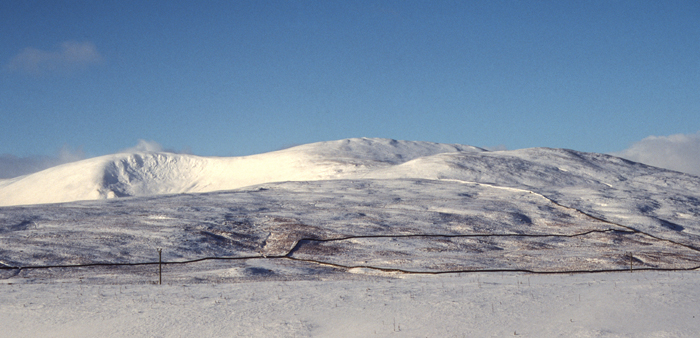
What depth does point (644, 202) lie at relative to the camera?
2600 centimetres

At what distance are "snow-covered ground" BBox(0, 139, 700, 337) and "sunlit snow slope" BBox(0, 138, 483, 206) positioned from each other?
13.3 metres

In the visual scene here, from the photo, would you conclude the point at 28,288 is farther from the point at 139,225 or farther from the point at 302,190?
the point at 302,190

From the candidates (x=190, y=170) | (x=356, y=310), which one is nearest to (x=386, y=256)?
(x=356, y=310)

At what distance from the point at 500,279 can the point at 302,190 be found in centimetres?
1643

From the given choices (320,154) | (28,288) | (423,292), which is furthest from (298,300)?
(320,154)

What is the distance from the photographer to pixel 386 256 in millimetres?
16578

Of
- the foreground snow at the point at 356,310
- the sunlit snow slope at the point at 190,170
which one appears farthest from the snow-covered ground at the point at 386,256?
the sunlit snow slope at the point at 190,170

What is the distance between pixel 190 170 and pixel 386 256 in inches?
1996

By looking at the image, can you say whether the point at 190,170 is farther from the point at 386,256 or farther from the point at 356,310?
the point at 356,310

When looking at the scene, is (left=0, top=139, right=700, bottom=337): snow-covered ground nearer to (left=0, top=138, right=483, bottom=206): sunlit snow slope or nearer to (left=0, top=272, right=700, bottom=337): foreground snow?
(left=0, top=272, right=700, bottom=337): foreground snow

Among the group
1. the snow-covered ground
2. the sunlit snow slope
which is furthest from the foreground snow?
the sunlit snow slope

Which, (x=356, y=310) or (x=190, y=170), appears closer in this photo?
(x=356, y=310)

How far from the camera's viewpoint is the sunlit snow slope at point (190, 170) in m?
48.9

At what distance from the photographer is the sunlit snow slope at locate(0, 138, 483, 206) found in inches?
1927
